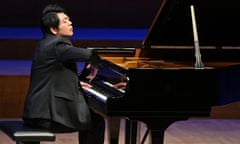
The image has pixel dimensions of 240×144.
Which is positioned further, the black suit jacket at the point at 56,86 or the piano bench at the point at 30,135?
the black suit jacket at the point at 56,86

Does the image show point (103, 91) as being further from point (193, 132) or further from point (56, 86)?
point (193, 132)

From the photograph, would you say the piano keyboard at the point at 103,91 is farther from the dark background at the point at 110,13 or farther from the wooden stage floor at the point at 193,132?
the dark background at the point at 110,13

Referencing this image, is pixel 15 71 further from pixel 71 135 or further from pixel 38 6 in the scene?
pixel 38 6

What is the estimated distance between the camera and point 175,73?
4059 millimetres

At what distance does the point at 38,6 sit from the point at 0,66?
7.02ft

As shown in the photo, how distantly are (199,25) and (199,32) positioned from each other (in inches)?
2.3

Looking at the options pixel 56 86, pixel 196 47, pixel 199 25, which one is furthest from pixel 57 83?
pixel 199 25

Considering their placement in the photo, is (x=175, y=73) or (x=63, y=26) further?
(x=63, y=26)

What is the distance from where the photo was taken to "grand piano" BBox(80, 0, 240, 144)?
4012mm

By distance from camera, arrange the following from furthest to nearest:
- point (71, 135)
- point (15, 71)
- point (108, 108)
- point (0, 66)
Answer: point (0, 66)
point (15, 71)
point (71, 135)
point (108, 108)

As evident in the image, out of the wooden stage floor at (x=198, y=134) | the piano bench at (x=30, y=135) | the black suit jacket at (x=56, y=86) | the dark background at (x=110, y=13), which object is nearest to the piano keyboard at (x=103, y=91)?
the black suit jacket at (x=56, y=86)

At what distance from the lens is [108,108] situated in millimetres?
3963

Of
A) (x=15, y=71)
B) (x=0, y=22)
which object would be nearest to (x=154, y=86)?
(x=15, y=71)

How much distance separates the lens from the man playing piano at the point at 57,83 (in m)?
→ 4.24
